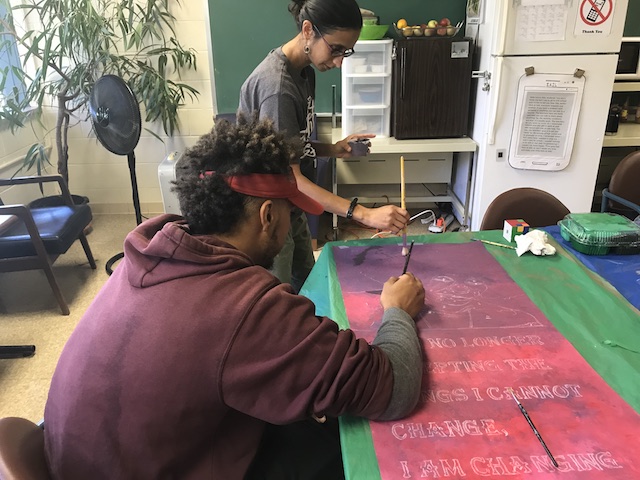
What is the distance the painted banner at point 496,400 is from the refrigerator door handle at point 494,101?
1.71m

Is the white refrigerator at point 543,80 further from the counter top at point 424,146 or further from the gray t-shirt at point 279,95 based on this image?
the gray t-shirt at point 279,95

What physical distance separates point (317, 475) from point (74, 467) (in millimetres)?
461

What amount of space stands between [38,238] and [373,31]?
2.14m

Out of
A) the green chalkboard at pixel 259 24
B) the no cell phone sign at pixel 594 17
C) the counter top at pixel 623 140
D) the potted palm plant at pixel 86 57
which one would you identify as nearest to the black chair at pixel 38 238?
the potted palm plant at pixel 86 57

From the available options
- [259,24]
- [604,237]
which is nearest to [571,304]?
[604,237]

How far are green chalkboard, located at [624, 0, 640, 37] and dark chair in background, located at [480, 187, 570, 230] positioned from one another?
213 cm

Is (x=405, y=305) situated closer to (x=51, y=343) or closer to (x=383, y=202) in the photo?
(x=51, y=343)

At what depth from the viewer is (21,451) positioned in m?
0.82

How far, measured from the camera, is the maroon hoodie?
2.51ft

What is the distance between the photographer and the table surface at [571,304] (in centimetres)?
100

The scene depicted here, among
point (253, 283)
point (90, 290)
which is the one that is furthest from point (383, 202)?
point (253, 283)

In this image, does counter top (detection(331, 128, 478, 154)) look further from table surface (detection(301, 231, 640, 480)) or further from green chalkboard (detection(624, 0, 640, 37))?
table surface (detection(301, 231, 640, 480))

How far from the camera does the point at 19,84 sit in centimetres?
348

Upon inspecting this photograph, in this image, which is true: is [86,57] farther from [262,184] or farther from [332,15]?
Answer: [262,184]
